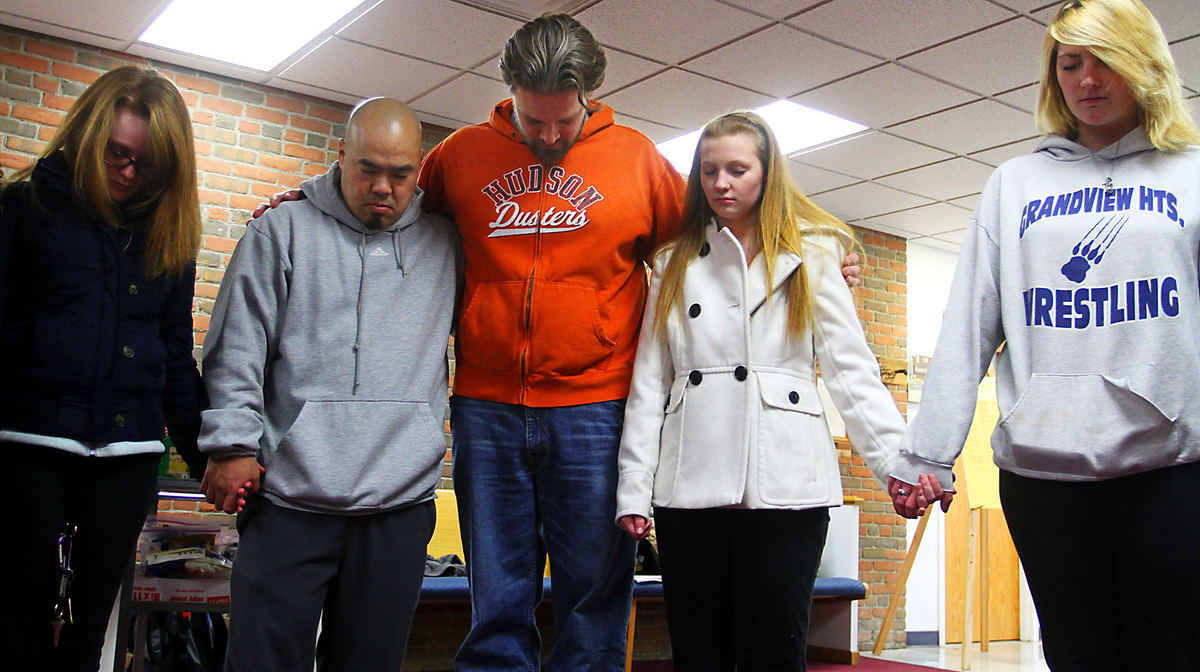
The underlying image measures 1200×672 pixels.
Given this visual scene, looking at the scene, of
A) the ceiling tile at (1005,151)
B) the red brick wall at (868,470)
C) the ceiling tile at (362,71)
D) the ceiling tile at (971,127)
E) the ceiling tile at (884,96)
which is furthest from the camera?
the red brick wall at (868,470)

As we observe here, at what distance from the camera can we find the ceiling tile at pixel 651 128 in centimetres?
548

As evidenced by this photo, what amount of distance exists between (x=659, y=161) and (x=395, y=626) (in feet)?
3.53

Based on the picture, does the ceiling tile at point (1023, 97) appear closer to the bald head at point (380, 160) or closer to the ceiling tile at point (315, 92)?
the ceiling tile at point (315, 92)

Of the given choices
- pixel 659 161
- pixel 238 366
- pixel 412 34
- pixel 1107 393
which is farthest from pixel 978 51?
pixel 238 366

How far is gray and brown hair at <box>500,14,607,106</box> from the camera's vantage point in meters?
1.97

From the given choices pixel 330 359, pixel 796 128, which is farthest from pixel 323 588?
pixel 796 128

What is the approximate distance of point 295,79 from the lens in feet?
16.1

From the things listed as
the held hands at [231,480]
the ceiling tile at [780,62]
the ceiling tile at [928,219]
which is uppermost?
the ceiling tile at [780,62]

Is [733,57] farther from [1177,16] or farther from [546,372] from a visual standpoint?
[546,372]

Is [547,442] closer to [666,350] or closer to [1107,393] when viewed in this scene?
[666,350]

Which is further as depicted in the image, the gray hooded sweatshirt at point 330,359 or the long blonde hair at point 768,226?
the long blonde hair at point 768,226

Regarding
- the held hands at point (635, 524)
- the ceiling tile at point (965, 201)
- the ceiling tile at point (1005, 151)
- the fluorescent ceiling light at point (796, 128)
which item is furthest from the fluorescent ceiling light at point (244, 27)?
the ceiling tile at point (965, 201)

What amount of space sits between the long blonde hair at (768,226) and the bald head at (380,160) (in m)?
0.55

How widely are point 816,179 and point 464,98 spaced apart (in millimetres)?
2361
